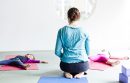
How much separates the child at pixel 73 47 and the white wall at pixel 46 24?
183cm

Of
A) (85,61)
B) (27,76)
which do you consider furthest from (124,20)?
(27,76)

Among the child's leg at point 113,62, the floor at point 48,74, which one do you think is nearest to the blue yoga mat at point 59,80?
the floor at point 48,74

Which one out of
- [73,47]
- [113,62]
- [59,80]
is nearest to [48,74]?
[59,80]

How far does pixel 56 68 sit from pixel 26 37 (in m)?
1.53

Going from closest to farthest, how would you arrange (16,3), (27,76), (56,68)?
(27,76) → (56,68) → (16,3)

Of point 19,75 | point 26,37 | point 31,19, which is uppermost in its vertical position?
point 31,19

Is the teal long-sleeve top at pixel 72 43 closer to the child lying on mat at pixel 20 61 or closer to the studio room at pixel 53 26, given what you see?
the child lying on mat at pixel 20 61

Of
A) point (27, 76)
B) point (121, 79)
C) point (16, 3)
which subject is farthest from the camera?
point (16, 3)

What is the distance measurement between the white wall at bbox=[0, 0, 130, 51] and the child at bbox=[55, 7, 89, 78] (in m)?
1.83

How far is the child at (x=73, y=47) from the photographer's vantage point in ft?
11.7

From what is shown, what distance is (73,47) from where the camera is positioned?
3.61 meters

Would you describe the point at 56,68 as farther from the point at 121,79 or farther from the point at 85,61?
the point at 121,79

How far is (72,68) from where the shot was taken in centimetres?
356

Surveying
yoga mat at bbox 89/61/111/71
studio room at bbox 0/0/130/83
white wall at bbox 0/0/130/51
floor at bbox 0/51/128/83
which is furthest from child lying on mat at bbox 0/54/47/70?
white wall at bbox 0/0/130/51
